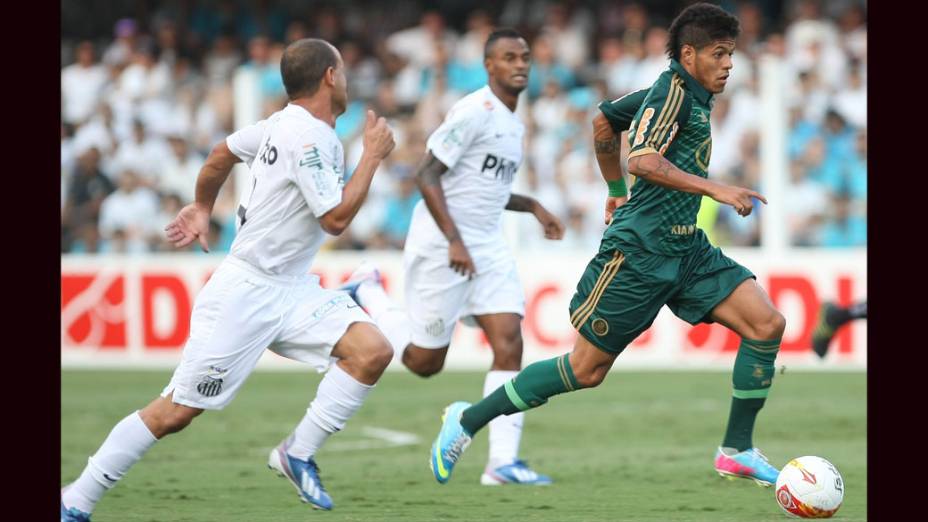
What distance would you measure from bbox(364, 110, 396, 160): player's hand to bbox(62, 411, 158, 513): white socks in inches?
66.3

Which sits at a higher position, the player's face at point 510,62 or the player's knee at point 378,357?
the player's face at point 510,62

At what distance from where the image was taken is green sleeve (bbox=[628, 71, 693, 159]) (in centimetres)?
664

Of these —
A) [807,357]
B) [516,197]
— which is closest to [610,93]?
[807,357]

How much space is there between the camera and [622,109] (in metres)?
7.32

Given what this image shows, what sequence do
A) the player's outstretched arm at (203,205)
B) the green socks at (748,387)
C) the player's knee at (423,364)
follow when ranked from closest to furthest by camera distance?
the green socks at (748,387)
the player's outstretched arm at (203,205)
the player's knee at (423,364)

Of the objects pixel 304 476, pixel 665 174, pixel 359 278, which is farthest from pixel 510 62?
pixel 304 476

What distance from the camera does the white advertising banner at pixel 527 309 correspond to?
15.2m

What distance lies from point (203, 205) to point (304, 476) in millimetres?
1514

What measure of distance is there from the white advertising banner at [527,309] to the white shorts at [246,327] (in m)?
8.48

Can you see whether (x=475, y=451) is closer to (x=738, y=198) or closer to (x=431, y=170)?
(x=431, y=170)

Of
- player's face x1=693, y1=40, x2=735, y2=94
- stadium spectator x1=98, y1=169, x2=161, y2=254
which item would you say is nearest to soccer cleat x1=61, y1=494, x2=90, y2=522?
player's face x1=693, y1=40, x2=735, y2=94

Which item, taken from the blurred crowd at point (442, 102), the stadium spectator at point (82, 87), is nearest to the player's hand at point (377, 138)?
the blurred crowd at point (442, 102)

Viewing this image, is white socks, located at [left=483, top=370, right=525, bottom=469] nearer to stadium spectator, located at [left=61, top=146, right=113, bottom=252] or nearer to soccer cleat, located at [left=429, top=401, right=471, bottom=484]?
soccer cleat, located at [left=429, top=401, right=471, bottom=484]

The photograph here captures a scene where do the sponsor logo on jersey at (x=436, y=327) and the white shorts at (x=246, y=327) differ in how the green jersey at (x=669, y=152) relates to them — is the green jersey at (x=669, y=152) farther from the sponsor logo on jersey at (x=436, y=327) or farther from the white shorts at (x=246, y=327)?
the sponsor logo on jersey at (x=436, y=327)
